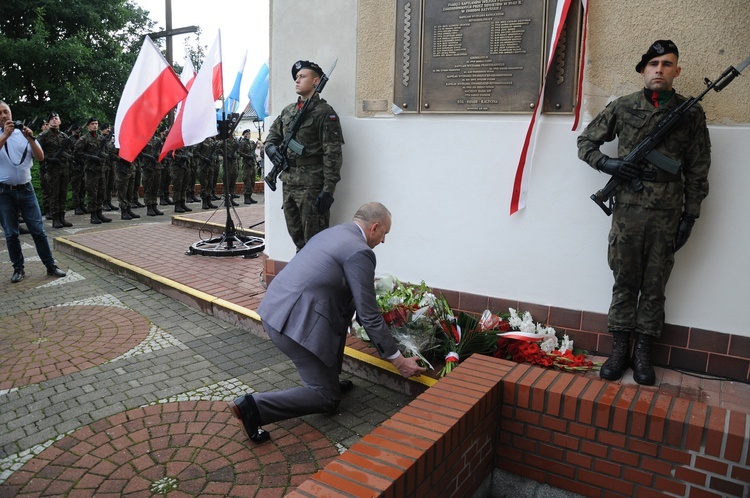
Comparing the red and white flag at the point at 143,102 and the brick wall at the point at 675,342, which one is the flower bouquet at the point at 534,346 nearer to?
the brick wall at the point at 675,342

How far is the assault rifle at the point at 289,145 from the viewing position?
5.09 meters

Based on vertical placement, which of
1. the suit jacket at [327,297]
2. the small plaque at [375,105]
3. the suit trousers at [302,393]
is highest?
the small plaque at [375,105]

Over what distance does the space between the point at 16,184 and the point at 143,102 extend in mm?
1784

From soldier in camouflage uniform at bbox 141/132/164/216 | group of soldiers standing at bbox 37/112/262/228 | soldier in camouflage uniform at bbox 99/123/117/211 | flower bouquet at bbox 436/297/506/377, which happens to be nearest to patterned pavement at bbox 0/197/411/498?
flower bouquet at bbox 436/297/506/377

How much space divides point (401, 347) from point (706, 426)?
2.03m

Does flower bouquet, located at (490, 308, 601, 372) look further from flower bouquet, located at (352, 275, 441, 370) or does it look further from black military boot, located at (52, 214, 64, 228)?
black military boot, located at (52, 214, 64, 228)

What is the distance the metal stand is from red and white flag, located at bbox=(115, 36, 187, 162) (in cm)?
96

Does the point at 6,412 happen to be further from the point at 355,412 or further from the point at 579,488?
the point at 579,488

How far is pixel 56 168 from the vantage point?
1219 centimetres

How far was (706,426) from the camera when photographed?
225cm

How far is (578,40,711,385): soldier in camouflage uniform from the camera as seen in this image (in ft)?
11.6

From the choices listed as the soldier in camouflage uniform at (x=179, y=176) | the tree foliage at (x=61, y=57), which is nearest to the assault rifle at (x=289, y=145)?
the soldier in camouflage uniform at (x=179, y=176)

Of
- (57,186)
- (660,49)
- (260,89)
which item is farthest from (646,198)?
(57,186)

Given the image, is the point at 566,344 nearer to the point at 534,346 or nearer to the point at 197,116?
the point at 534,346
